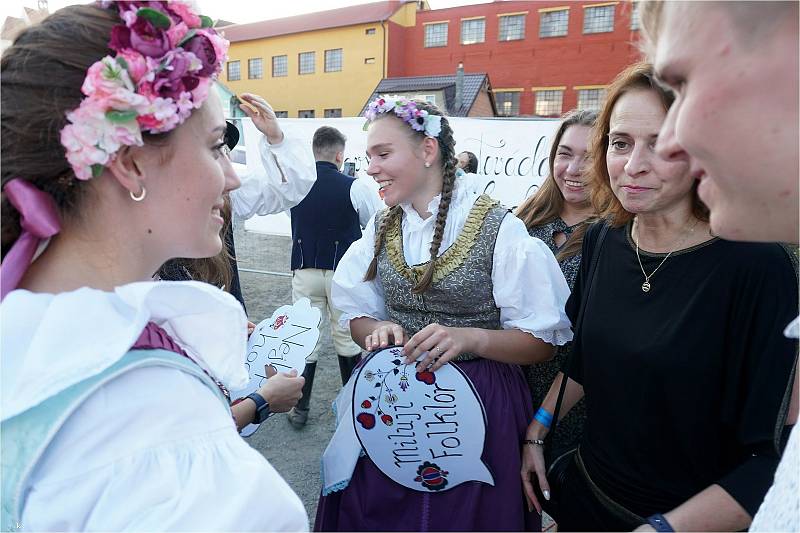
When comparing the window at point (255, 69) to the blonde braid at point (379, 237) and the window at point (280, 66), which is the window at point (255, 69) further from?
the blonde braid at point (379, 237)

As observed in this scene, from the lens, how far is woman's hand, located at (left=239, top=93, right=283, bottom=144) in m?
2.63

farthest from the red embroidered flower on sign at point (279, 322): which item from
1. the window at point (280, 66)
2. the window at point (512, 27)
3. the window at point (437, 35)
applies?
the window at point (280, 66)

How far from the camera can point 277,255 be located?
8.12 meters

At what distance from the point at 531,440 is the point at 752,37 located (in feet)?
4.72

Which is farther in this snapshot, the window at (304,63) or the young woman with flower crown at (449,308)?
the window at (304,63)

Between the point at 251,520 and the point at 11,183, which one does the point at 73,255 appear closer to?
the point at 11,183

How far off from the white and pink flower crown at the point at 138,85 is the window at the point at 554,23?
80.1 ft

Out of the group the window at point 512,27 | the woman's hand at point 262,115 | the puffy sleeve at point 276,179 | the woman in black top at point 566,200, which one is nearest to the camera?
the woman in black top at point 566,200

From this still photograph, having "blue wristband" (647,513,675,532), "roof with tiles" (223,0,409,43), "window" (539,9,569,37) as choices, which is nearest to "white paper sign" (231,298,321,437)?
"blue wristband" (647,513,675,532)

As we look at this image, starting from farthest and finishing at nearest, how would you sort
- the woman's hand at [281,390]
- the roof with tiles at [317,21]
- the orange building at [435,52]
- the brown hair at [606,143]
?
1. the roof with tiles at [317,21]
2. the orange building at [435,52]
3. the woman's hand at [281,390]
4. the brown hair at [606,143]

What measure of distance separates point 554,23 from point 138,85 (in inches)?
976

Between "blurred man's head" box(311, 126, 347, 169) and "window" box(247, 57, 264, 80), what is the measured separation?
27935mm

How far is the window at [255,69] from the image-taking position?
29.3m

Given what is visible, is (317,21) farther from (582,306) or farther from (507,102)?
(582,306)
